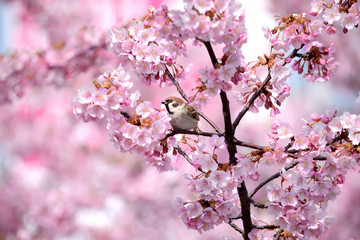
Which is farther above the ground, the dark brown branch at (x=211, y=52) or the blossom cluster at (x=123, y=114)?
the dark brown branch at (x=211, y=52)

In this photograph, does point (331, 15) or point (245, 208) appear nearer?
point (331, 15)

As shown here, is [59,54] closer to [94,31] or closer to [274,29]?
[94,31]

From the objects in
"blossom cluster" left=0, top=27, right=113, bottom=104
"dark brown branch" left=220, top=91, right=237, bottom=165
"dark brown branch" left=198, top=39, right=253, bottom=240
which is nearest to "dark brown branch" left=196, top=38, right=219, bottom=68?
"dark brown branch" left=198, top=39, right=253, bottom=240

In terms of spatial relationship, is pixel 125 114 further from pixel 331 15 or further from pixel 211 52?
pixel 331 15

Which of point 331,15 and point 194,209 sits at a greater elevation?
point 331,15

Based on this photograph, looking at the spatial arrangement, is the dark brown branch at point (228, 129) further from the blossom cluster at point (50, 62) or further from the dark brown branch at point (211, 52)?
the blossom cluster at point (50, 62)

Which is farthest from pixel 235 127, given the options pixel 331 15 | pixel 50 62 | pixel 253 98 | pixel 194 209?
pixel 50 62

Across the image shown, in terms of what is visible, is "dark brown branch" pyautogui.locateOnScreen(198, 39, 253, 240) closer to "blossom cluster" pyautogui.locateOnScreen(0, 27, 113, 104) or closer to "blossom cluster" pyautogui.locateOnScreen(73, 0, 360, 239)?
"blossom cluster" pyautogui.locateOnScreen(73, 0, 360, 239)

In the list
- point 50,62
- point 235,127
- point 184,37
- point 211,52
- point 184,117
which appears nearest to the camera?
point 184,37

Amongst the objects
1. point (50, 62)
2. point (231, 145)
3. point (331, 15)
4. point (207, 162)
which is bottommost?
point (207, 162)

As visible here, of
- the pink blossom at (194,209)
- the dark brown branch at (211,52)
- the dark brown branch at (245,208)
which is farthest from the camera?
the dark brown branch at (245,208)

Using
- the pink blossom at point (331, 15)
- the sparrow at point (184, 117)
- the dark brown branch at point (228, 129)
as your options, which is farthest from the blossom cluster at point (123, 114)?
the pink blossom at point (331, 15)

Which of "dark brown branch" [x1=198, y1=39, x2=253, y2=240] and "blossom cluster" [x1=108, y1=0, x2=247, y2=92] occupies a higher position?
"blossom cluster" [x1=108, y1=0, x2=247, y2=92]

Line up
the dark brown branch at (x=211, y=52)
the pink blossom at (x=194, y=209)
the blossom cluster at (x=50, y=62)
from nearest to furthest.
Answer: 1. the dark brown branch at (x=211, y=52)
2. the pink blossom at (x=194, y=209)
3. the blossom cluster at (x=50, y=62)
